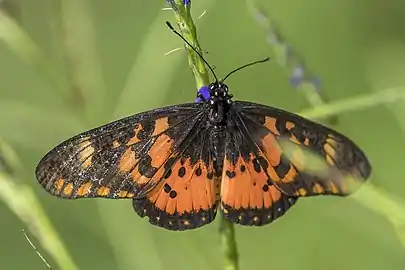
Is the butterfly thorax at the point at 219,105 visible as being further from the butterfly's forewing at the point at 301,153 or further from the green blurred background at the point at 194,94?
the green blurred background at the point at 194,94

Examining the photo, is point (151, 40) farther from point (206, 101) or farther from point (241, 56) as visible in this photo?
point (241, 56)

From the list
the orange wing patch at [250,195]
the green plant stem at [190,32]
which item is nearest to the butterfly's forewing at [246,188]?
the orange wing patch at [250,195]

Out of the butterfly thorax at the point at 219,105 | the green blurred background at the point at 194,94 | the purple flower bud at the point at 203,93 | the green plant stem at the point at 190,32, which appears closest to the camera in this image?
the green plant stem at the point at 190,32

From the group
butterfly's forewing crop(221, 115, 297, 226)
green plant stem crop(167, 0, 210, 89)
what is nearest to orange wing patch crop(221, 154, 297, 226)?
butterfly's forewing crop(221, 115, 297, 226)

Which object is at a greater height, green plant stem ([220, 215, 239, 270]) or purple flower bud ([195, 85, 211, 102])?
purple flower bud ([195, 85, 211, 102])

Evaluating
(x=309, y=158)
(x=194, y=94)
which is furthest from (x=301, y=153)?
(x=194, y=94)

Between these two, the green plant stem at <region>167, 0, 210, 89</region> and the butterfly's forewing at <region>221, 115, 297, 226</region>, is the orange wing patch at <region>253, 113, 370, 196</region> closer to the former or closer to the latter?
the butterfly's forewing at <region>221, 115, 297, 226</region>

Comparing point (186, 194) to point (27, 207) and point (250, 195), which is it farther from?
point (27, 207)
